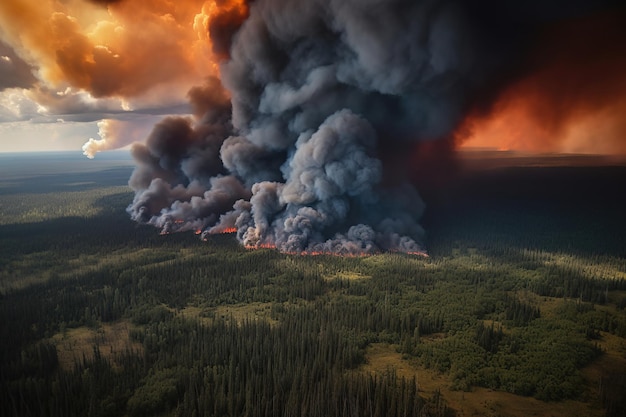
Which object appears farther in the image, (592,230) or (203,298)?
(592,230)

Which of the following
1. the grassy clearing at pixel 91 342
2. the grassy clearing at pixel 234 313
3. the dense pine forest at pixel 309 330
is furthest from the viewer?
the grassy clearing at pixel 234 313

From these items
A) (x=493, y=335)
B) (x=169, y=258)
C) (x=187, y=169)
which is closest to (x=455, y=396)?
(x=493, y=335)

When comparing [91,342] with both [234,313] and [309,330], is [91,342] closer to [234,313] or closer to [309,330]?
[234,313]

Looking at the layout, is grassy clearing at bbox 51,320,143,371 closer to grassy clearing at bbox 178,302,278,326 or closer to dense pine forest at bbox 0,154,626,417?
dense pine forest at bbox 0,154,626,417

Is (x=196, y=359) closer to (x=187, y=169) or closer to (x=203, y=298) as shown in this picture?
(x=203, y=298)

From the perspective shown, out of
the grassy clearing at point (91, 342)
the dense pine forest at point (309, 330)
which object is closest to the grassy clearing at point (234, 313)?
the dense pine forest at point (309, 330)

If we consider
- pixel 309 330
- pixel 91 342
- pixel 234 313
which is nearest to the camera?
pixel 91 342

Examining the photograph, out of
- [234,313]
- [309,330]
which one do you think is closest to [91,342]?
[234,313]

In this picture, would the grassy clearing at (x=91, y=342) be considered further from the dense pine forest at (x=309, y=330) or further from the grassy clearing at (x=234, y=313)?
the grassy clearing at (x=234, y=313)
